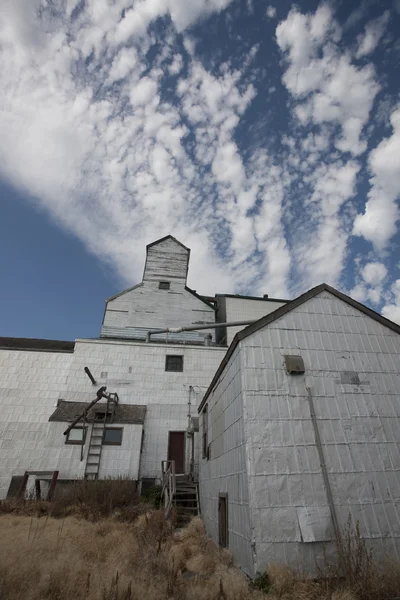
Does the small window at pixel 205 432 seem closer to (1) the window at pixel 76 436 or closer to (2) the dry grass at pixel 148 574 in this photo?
(2) the dry grass at pixel 148 574

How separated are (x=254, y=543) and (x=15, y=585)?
14.0 feet

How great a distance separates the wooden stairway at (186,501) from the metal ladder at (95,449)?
4.19 metres

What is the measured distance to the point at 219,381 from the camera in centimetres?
1077

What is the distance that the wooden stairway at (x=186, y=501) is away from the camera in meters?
12.3

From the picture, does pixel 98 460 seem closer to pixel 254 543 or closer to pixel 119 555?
pixel 119 555

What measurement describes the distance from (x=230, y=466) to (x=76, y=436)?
10.8 m

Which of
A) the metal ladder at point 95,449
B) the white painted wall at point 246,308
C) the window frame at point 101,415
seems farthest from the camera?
the white painted wall at point 246,308

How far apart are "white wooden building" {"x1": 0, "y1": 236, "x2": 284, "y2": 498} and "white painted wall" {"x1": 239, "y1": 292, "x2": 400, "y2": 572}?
35.7ft

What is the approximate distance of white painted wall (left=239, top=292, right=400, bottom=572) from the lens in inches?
258

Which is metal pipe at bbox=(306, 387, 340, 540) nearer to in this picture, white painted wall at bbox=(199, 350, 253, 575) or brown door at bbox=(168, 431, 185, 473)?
white painted wall at bbox=(199, 350, 253, 575)

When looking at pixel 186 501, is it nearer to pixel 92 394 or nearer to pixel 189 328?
pixel 92 394

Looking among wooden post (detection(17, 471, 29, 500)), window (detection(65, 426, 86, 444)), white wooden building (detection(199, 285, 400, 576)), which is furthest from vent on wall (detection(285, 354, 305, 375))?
wooden post (detection(17, 471, 29, 500))

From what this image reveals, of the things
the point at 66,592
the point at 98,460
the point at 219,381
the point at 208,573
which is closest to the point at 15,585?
the point at 66,592

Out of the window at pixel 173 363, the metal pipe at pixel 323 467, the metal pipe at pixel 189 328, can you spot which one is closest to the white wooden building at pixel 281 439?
the metal pipe at pixel 323 467
